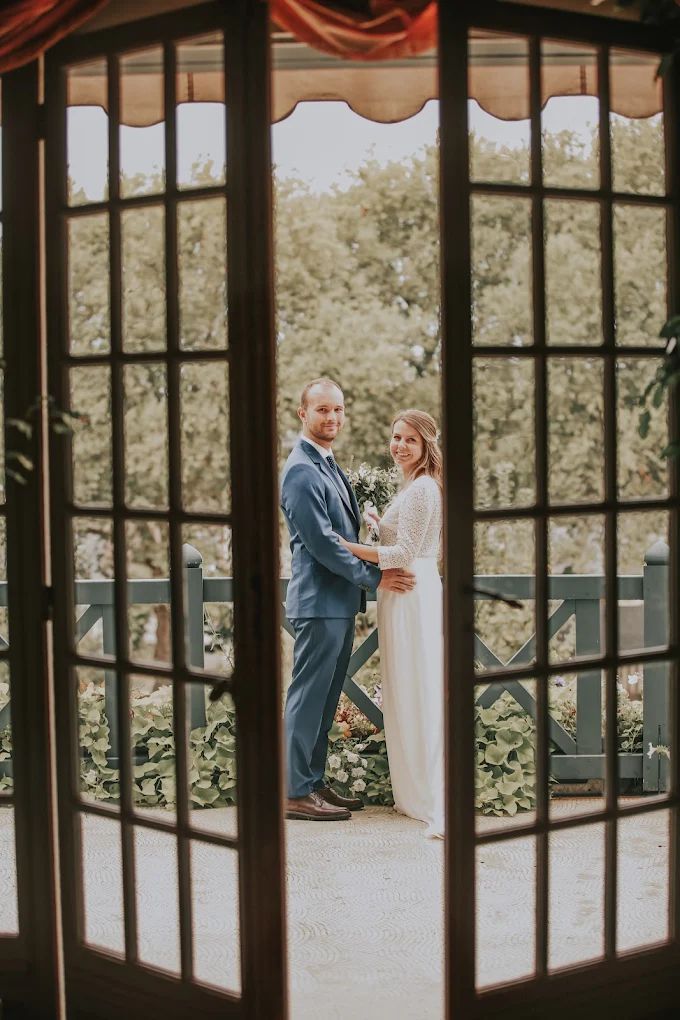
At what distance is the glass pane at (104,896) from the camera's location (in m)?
2.66

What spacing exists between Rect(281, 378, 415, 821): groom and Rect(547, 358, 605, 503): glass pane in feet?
5.59

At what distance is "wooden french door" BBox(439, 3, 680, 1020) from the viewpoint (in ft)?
7.99

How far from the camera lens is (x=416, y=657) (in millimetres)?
4168

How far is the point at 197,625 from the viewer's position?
11.9ft

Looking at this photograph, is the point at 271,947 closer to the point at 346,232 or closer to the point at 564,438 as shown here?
the point at 564,438

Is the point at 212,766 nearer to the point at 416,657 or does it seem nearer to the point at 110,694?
the point at 110,694

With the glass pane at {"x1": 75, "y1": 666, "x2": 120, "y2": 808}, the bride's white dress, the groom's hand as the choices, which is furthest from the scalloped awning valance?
the groom's hand

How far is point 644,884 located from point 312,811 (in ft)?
5.04

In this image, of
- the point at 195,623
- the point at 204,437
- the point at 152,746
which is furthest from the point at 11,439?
the point at 195,623

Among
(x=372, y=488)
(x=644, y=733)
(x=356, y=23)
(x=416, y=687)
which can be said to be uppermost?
(x=356, y=23)

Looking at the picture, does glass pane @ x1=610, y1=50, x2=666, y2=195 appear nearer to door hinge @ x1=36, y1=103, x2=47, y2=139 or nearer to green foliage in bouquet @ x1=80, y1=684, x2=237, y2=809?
door hinge @ x1=36, y1=103, x2=47, y2=139

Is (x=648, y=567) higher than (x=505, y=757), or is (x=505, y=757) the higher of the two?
(x=648, y=567)

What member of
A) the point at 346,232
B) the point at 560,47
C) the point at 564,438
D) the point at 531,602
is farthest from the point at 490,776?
the point at 346,232

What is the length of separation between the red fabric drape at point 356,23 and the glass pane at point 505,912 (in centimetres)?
189
